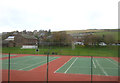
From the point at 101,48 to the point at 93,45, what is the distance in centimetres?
235

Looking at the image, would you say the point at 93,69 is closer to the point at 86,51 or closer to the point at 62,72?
the point at 62,72

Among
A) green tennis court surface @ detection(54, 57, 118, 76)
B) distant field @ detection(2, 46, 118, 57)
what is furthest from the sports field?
distant field @ detection(2, 46, 118, 57)

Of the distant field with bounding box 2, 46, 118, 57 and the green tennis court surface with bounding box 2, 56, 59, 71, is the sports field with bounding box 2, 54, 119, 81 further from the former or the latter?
the distant field with bounding box 2, 46, 118, 57

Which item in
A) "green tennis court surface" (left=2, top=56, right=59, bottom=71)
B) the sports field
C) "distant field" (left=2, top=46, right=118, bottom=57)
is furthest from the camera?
"distant field" (left=2, top=46, right=118, bottom=57)

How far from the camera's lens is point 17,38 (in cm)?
4559

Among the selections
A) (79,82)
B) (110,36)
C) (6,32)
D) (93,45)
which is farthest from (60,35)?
(79,82)

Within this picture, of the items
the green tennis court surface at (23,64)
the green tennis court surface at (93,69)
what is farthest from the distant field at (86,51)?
the green tennis court surface at (93,69)

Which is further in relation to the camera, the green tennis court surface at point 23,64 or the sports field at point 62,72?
the green tennis court surface at point 23,64

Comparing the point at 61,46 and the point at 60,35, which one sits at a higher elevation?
the point at 60,35

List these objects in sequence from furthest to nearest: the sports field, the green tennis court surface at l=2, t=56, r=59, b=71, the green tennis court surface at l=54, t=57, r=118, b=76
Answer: the green tennis court surface at l=2, t=56, r=59, b=71, the green tennis court surface at l=54, t=57, r=118, b=76, the sports field

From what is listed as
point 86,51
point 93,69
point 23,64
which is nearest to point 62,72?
point 93,69

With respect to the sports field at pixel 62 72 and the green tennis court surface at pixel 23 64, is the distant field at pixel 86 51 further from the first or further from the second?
the sports field at pixel 62 72

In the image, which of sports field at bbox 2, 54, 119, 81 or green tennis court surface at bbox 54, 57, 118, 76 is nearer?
sports field at bbox 2, 54, 119, 81

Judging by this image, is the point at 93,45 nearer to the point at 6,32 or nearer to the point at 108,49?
the point at 108,49
